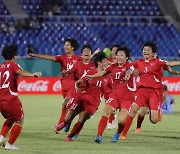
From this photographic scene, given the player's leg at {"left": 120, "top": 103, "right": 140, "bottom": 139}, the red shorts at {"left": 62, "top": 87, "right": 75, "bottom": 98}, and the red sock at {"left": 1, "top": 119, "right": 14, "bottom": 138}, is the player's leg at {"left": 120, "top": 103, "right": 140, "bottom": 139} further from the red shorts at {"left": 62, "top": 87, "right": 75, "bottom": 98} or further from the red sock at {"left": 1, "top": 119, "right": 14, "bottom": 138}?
the red sock at {"left": 1, "top": 119, "right": 14, "bottom": 138}

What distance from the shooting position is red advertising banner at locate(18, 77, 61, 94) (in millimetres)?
28859

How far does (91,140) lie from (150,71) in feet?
5.88

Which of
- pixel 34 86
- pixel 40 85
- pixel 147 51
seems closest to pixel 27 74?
pixel 147 51

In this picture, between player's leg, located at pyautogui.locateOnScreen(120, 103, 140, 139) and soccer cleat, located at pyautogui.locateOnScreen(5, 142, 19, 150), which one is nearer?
soccer cleat, located at pyautogui.locateOnScreen(5, 142, 19, 150)

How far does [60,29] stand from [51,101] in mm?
8773

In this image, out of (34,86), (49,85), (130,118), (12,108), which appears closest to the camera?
(12,108)

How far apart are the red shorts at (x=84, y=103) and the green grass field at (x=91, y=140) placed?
0.61m

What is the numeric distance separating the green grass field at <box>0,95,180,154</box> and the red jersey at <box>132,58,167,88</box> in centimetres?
110

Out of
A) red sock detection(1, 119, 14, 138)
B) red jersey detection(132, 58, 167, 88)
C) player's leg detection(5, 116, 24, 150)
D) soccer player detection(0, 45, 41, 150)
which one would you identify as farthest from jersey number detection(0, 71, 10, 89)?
red jersey detection(132, 58, 167, 88)

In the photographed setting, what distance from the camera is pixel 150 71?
13.6 metres

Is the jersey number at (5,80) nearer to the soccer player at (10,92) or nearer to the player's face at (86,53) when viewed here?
the soccer player at (10,92)

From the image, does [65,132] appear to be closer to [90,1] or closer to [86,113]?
[86,113]

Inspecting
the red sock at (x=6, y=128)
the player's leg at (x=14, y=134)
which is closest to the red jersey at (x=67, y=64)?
the red sock at (x=6, y=128)

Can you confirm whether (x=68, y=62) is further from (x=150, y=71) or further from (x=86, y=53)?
(x=150, y=71)
